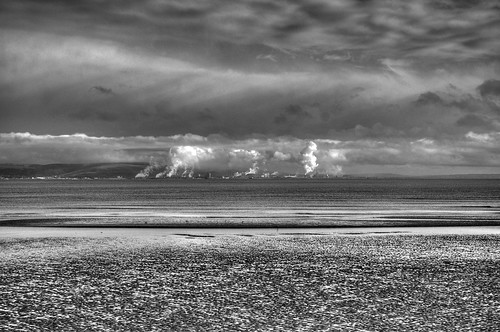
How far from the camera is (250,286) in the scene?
20.2 m

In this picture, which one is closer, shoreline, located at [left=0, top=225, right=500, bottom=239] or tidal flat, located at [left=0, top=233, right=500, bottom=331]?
tidal flat, located at [left=0, top=233, right=500, bottom=331]

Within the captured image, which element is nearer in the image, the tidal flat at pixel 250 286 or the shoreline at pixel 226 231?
the tidal flat at pixel 250 286

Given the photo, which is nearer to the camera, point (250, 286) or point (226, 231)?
point (250, 286)

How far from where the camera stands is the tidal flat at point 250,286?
15258mm

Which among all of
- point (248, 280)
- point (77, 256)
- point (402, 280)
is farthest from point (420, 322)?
point (77, 256)

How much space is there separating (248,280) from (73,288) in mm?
6427

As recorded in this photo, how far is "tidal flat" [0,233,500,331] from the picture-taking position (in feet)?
50.1

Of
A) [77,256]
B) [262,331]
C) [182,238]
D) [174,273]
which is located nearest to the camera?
[262,331]

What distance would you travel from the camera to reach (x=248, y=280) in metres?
21.4

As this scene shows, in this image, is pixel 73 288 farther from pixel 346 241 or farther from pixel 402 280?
pixel 346 241

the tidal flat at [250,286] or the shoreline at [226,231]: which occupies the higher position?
the tidal flat at [250,286]

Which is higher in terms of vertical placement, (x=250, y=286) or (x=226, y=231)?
(x=250, y=286)

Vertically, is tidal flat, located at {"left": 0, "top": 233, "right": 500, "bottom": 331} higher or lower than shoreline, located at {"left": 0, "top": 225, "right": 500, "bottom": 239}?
higher

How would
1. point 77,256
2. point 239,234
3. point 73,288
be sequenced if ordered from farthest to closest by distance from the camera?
point 239,234, point 77,256, point 73,288
